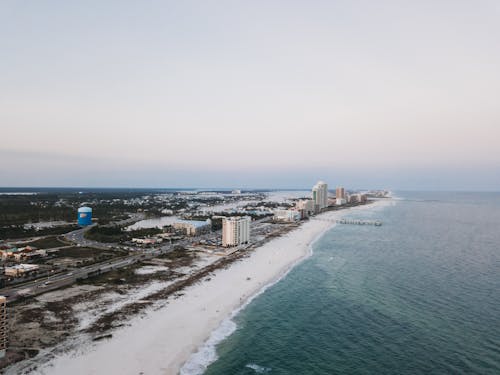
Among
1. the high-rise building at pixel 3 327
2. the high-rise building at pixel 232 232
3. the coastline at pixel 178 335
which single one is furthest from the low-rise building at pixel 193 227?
the high-rise building at pixel 3 327

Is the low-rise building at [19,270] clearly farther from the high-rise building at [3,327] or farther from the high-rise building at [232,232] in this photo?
the high-rise building at [232,232]

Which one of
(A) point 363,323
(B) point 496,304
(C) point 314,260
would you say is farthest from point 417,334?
(C) point 314,260

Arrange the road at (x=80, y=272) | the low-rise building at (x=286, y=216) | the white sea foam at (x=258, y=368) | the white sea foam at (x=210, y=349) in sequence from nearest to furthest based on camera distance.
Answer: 1. the white sea foam at (x=258, y=368)
2. the white sea foam at (x=210, y=349)
3. the road at (x=80, y=272)
4. the low-rise building at (x=286, y=216)

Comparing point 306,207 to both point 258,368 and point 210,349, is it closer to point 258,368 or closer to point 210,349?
point 210,349

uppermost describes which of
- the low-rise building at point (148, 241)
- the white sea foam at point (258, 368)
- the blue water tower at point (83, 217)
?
the blue water tower at point (83, 217)

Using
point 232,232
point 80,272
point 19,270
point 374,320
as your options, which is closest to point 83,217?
point 232,232

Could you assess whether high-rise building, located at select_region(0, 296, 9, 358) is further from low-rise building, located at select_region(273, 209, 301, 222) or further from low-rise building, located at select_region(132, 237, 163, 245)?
low-rise building, located at select_region(273, 209, 301, 222)

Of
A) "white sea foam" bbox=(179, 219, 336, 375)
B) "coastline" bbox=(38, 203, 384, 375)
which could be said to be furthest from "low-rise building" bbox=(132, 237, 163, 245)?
"white sea foam" bbox=(179, 219, 336, 375)
